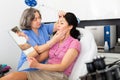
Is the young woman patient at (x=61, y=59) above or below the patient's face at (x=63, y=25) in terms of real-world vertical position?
below

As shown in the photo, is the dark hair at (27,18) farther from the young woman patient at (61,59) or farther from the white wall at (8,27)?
the white wall at (8,27)

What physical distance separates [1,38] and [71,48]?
59.7 inches

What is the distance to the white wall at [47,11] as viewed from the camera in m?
2.74

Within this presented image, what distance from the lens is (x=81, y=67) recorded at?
5.57 feet

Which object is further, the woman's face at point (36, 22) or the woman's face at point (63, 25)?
the woman's face at point (36, 22)

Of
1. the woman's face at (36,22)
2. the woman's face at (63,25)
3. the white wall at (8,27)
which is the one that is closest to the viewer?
the woman's face at (63,25)

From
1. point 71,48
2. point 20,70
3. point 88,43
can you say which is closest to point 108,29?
point 88,43

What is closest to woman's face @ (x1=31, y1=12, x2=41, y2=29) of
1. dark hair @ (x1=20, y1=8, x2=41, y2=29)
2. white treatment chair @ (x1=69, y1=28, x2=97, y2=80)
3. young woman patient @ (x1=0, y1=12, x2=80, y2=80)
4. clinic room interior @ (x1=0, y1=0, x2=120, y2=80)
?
dark hair @ (x1=20, y1=8, x2=41, y2=29)

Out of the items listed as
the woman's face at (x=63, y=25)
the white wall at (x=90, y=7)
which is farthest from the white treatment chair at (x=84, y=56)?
the white wall at (x=90, y=7)

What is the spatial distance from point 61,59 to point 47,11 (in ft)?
5.09

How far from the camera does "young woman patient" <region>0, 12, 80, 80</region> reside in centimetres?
163

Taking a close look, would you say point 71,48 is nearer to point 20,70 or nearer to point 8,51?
point 20,70

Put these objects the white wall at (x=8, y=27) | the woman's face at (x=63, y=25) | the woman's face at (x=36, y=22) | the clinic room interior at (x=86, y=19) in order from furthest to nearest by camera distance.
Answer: the white wall at (x=8, y=27) → the clinic room interior at (x=86, y=19) → the woman's face at (x=36, y=22) → the woman's face at (x=63, y=25)

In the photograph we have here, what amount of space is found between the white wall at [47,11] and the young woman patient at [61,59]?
100cm
